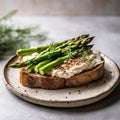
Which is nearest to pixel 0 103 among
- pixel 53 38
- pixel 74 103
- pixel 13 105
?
pixel 13 105

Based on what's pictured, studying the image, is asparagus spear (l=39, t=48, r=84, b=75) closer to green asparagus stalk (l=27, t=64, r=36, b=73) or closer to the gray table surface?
green asparagus stalk (l=27, t=64, r=36, b=73)

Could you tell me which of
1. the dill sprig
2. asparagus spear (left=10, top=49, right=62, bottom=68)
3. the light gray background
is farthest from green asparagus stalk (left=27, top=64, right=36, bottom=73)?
the light gray background

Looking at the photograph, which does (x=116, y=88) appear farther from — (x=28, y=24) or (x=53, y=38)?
(x=28, y=24)

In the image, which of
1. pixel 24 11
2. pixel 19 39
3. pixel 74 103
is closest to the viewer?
pixel 74 103

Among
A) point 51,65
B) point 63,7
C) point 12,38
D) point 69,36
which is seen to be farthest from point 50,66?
point 63,7

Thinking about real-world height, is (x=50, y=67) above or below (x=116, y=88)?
above
